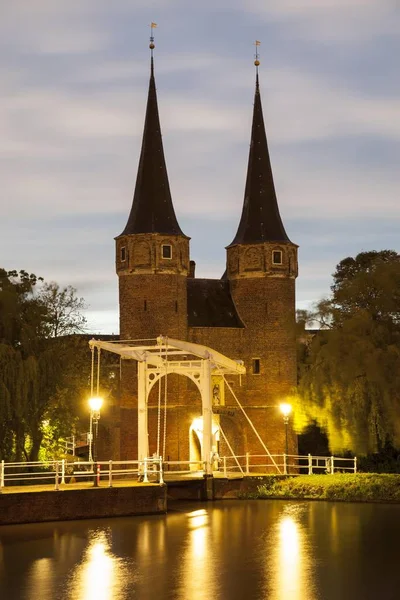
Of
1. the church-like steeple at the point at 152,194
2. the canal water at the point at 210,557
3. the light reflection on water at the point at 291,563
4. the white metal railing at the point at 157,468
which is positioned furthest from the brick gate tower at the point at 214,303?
the light reflection on water at the point at 291,563

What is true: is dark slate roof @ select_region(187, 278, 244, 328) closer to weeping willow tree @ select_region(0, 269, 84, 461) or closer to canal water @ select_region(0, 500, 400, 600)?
weeping willow tree @ select_region(0, 269, 84, 461)

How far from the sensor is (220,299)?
52.8 m

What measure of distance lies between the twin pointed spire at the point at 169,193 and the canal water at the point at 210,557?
22335 millimetres

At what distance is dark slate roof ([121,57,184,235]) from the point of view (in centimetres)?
5059

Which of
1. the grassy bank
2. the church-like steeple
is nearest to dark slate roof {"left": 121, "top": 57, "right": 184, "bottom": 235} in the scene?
the church-like steeple

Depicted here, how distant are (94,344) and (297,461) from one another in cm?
1933

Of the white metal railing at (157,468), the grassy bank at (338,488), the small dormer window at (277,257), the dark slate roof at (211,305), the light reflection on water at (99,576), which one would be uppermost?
the small dormer window at (277,257)

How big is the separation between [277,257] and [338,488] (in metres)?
19.1

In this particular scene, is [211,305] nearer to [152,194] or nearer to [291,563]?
[152,194]

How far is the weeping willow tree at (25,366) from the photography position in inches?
1694

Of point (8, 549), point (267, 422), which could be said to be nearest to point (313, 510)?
point (8, 549)

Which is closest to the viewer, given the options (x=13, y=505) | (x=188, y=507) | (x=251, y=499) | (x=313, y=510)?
(x=13, y=505)

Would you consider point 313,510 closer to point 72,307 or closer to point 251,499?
point 251,499

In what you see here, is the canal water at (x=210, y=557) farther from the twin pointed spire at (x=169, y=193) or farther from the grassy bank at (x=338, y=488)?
the twin pointed spire at (x=169, y=193)
